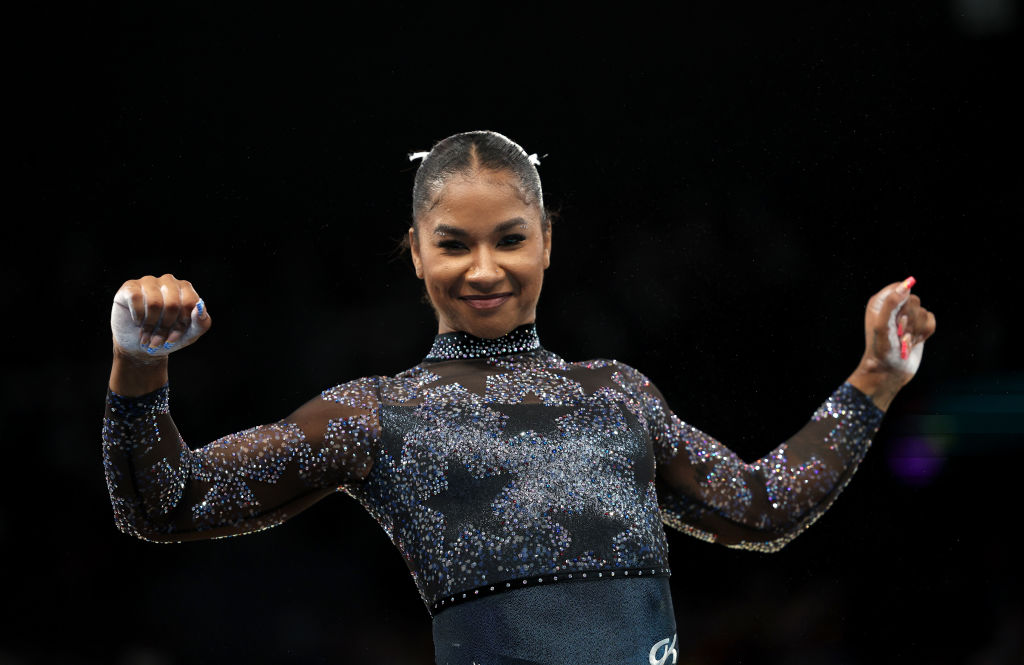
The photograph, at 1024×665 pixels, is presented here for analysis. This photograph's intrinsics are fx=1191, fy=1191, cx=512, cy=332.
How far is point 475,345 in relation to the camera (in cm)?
200

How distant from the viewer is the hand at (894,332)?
2.12 meters

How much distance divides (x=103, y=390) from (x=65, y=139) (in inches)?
23.8

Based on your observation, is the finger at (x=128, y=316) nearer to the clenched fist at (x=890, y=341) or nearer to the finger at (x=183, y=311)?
the finger at (x=183, y=311)

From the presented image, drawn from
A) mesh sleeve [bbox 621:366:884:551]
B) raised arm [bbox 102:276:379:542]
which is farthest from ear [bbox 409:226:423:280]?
mesh sleeve [bbox 621:366:884:551]

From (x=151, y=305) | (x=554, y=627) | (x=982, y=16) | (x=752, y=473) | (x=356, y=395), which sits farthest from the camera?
(x=982, y=16)

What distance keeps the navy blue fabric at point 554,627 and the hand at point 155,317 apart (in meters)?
0.56

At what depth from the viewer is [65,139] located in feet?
9.29

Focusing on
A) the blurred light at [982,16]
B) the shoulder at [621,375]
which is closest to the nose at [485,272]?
the shoulder at [621,375]

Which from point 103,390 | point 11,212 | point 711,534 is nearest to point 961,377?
point 711,534

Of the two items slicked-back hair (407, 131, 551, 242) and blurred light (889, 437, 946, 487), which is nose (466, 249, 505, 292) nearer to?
slicked-back hair (407, 131, 551, 242)

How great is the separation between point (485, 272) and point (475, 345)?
14 centimetres

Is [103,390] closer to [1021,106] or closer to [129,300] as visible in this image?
[129,300]

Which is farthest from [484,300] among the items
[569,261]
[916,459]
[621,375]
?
[916,459]

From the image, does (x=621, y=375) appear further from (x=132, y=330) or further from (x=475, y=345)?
(x=132, y=330)
